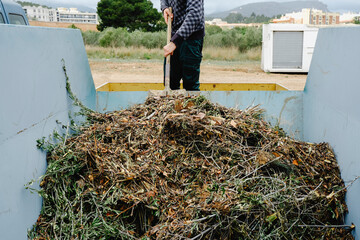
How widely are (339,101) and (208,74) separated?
930 centimetres

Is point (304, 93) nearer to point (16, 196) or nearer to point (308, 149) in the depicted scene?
point (308, 149)

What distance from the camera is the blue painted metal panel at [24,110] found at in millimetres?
1532

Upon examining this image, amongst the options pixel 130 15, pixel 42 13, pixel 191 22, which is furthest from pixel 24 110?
pixel 42 13

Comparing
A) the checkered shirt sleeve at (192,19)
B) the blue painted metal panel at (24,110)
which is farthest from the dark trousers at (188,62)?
the blue painted metal panel at (24,110)

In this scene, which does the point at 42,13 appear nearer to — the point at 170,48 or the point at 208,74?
the point at 208,74

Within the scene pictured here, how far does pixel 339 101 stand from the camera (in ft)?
7.30

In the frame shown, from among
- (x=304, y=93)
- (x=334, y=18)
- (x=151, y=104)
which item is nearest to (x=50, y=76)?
(x=151, y=104)

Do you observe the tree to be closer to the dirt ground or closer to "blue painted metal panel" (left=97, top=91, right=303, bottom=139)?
the dirt ground

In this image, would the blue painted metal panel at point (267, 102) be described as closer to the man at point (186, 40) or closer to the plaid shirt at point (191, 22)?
the man at point (186, 40)

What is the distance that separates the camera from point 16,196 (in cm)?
158

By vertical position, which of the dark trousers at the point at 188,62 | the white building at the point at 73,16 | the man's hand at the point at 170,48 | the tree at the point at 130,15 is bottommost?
the dark trousers at the point at 188,62

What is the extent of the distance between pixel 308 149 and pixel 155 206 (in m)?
1.15

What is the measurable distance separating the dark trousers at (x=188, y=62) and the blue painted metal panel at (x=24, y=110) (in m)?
1.21

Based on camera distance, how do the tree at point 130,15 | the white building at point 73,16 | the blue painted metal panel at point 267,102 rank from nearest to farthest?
1. the blue painted metal panel at point 267,102
2. the tree at point 130,15
3. the white building at point 73,16
